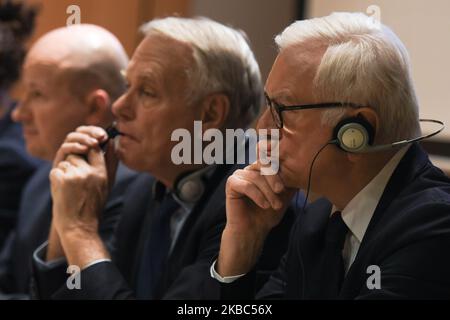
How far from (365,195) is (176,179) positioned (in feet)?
1.60

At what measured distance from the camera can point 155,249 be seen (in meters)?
1.61

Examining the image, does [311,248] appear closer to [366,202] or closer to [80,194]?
[366,202]

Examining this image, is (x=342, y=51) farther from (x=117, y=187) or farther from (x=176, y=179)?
(x=117, y=187)

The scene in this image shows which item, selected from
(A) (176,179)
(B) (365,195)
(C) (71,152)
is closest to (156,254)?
(A) (176,179)

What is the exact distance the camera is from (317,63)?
1177 millimetres

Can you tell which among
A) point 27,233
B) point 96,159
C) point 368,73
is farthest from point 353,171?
point 27,233

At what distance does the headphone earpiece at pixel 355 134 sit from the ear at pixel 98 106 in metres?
0.82

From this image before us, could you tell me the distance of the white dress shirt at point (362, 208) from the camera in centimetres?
120

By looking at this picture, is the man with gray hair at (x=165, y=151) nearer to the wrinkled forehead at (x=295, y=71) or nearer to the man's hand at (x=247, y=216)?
the man's hand at (x=247, y=216)

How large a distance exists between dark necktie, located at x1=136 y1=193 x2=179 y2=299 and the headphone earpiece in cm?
54

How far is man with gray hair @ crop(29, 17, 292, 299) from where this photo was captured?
151cm

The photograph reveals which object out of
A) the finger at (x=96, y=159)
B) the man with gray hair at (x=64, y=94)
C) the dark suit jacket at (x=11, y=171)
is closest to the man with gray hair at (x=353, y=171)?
the finger at (x=96, y=159)

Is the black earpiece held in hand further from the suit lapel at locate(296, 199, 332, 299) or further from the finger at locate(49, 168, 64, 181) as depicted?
the suit lapel at locate(296, 199, 332, 299)

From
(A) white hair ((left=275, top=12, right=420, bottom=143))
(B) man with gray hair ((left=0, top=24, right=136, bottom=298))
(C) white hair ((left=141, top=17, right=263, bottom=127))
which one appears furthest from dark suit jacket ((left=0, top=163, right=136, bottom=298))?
(A) white hair ((left=275, top=12, right=420, bottom=143))
